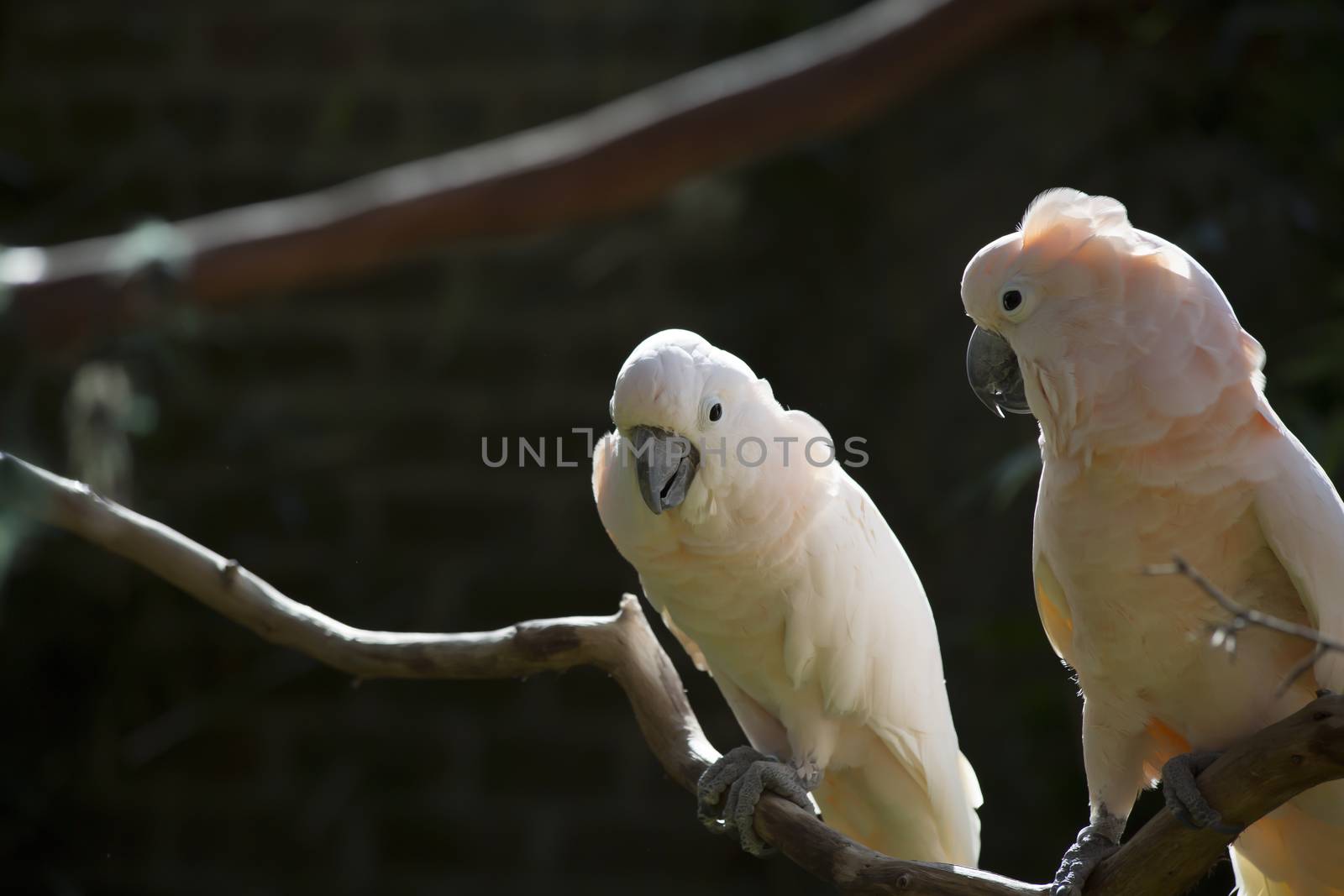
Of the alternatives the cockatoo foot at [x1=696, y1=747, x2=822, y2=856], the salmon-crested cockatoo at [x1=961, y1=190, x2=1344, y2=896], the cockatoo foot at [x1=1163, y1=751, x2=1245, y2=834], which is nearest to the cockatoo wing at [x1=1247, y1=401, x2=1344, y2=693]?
the salmon-crested cockatoo at [x1=961, y1=190, x2=1344, y2=896]

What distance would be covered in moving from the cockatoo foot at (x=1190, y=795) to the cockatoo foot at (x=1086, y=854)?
0.12 m

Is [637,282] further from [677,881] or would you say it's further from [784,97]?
[677,881]

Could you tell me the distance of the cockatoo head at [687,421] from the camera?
1215mm

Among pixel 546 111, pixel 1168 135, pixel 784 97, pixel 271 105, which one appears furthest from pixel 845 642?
pixel 271 105

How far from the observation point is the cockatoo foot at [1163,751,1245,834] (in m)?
1.08

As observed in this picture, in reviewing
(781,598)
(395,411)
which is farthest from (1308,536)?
(395,411)

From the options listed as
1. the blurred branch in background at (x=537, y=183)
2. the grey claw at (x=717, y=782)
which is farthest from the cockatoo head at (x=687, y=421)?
the blurred branch in background at (x=537, y=183)

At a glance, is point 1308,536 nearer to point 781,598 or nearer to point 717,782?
point 781,598

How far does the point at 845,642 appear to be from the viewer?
1.46 metres

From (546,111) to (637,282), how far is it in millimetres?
520

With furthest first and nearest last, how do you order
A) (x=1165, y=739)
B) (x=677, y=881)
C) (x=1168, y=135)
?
(x=677, y=881) → (x=1168, y=135) → (x=1165, y=739)

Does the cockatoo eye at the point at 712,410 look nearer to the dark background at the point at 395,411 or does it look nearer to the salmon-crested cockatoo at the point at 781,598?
the salmon-crested cockatoo at the point at 781,598

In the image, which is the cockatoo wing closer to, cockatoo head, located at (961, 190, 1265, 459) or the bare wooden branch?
cockatoo head, located at (961, 190, 1265, 459)

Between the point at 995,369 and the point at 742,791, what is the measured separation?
557 millimetres
